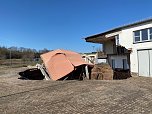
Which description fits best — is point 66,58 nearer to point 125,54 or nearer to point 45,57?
point 45,57

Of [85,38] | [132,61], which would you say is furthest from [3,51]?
[132,61]

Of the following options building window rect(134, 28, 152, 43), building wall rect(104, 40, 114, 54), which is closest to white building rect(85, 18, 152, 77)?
building window rect(134, 28, 152, 43)

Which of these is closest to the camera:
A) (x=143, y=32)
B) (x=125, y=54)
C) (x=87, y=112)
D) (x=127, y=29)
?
(x=87, y=112)

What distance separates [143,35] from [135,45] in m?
1.35

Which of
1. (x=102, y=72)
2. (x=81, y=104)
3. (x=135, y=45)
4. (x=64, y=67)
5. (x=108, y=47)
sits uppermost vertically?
(x=108, y=47)

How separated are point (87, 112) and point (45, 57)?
537 inches

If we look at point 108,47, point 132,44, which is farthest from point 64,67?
point 108,47

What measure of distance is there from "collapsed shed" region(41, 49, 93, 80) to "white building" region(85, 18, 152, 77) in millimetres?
4962

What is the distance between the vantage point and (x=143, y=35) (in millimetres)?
19922

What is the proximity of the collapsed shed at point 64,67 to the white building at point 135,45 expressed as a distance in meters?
4.96

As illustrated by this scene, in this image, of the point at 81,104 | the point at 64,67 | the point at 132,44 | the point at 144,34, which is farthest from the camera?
the point at 132,44

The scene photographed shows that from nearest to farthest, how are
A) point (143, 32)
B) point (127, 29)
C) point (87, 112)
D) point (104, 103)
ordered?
1. point (87, 112)
2. point (104, 103)
3. point (143, 32)
4. point (127, 29)

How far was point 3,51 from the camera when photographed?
196 ft

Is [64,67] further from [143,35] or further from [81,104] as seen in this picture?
[81,104]
